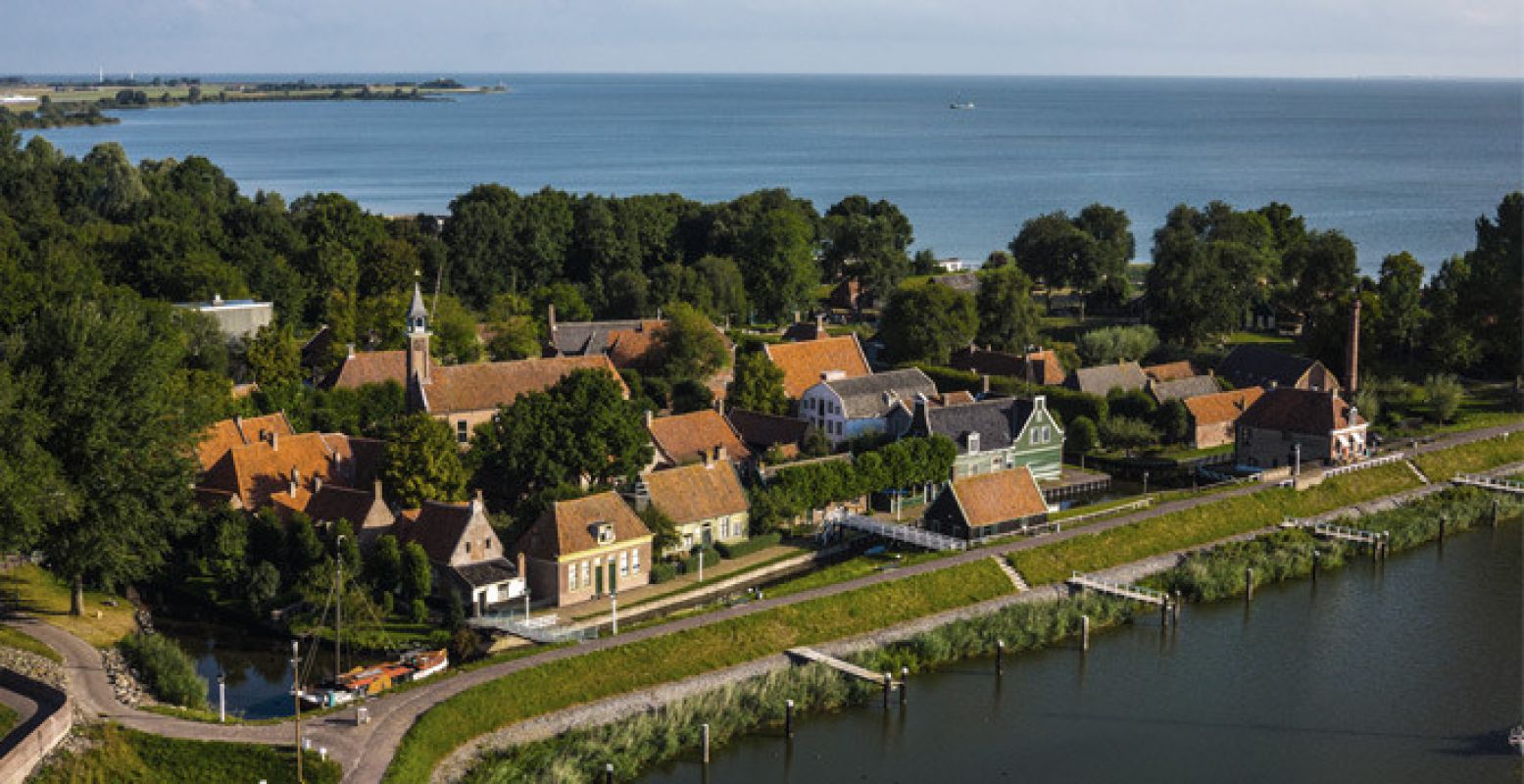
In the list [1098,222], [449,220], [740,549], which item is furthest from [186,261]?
[1098,222]

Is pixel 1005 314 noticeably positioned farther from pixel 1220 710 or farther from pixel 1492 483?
pixel 1220 710

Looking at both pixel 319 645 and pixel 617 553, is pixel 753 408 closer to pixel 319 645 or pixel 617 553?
pixel 617 553

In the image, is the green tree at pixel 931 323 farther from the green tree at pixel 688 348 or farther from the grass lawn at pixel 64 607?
the grass lawn at pixel 64 607

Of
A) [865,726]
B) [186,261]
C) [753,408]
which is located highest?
[186,261]

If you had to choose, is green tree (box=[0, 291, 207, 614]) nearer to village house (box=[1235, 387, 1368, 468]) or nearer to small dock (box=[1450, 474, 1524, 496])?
village house (box=[1235, 387, 1368, 468])

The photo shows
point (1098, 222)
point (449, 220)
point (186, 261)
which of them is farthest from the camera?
point (1098, 222)

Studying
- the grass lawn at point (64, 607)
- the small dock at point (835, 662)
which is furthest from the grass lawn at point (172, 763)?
the small dock at point (835, 662)

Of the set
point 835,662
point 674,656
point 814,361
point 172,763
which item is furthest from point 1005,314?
point 172,763
